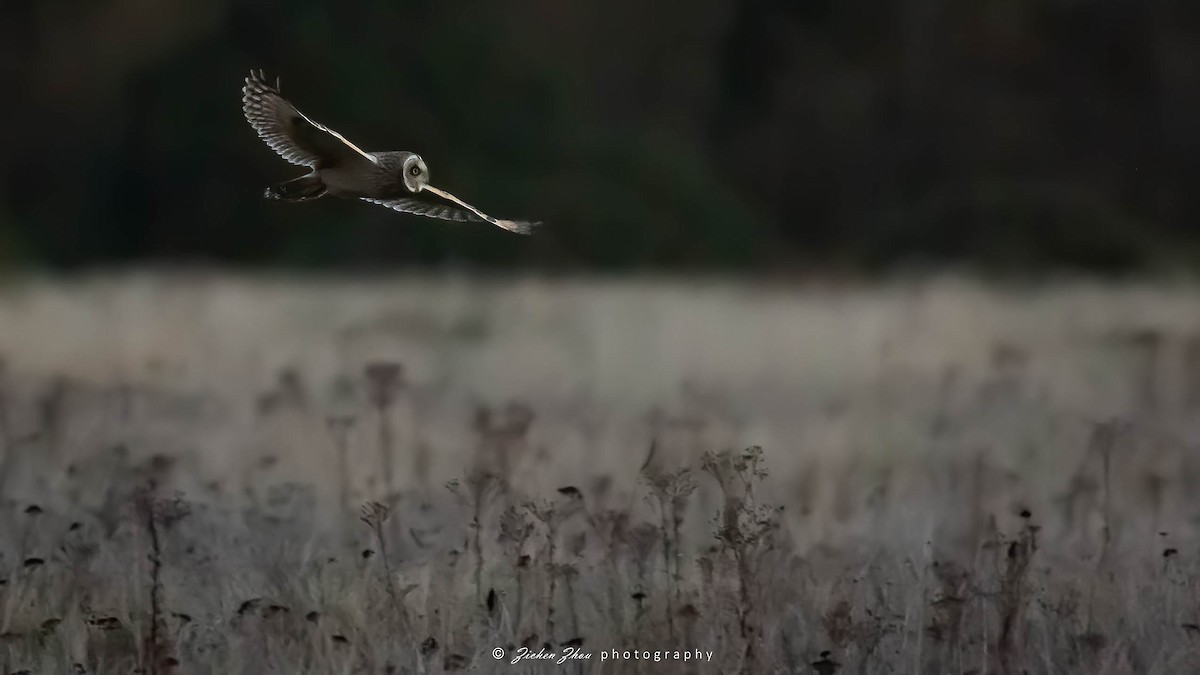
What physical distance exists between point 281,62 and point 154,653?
4.45 meters

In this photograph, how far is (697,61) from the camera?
716 centimetres

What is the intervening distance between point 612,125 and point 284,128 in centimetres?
442

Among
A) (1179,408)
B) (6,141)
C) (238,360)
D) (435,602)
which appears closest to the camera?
(435,602)

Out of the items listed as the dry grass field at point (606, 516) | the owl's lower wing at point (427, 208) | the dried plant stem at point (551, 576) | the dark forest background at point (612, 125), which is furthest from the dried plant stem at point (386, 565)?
the dark forest background at point (612, 125)

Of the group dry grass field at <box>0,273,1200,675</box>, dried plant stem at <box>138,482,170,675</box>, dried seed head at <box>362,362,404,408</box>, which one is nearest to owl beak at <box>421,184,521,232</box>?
dry grass field at <box>0,273,1200,675</box>

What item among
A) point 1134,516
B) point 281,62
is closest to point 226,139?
point 281,62

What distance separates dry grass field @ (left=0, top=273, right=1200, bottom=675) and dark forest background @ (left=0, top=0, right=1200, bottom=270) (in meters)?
2.16

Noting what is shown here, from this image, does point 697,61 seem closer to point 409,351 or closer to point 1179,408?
point 409,351

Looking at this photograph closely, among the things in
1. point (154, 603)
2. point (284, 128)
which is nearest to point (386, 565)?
point (154, 603)

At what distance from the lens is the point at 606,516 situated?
9.31 feet

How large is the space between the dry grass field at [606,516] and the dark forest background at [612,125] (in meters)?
2.16

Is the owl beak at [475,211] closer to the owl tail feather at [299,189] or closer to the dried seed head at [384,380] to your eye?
the owl tail feather at [299,189]

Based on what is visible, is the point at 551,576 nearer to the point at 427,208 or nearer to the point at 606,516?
the point at 606,516

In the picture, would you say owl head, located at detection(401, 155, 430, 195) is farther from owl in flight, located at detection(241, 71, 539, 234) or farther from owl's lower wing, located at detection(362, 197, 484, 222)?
owl's lower wing, located at detection(362, 197, 484, 222)
